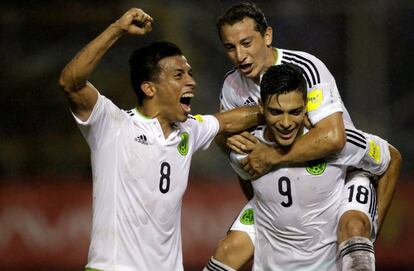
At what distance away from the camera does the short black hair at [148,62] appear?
169 inches

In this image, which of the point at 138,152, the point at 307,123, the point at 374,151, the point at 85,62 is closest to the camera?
the point at 85,62

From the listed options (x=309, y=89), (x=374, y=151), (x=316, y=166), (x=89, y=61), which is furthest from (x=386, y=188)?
(x=89, y=61)

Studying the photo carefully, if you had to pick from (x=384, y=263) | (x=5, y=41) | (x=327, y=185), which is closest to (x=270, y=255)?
(x=327, y=185)

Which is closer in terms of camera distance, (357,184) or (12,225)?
(357,184)

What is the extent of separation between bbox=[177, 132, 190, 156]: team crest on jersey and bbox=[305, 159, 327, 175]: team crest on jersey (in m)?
0.60

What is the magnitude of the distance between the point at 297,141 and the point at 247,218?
0.59 meters

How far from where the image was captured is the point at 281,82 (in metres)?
4.38

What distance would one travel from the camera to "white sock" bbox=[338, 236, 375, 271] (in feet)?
13.9

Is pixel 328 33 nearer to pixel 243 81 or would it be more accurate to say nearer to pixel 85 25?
pixel 85 25

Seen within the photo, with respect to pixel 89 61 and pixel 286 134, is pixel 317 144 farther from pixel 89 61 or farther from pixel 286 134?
pixel 89 61

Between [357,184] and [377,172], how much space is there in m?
0.18

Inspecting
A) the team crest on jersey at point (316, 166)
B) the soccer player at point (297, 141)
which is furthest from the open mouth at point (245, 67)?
the team crest on jersey at point (316, 166)

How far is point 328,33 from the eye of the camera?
7242 mm

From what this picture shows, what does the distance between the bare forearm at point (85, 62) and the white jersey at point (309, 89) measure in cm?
106
